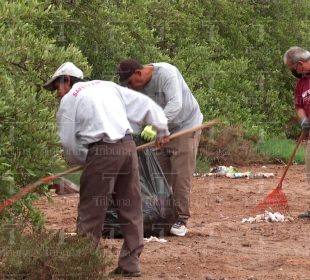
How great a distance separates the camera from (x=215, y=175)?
15250mm

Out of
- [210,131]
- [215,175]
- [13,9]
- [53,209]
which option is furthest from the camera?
[210,131]

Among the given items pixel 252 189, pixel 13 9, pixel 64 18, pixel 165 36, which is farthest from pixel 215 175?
pixel 13 9

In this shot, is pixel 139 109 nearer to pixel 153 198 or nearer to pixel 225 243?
pixel 153 198

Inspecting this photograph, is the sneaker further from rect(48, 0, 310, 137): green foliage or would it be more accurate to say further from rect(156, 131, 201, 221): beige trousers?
rect(48, 0, 310, 137): green foliage

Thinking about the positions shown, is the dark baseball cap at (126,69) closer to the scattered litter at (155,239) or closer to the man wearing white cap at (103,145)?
the man wearing white cap at (103,145)

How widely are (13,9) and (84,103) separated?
3.96 feet

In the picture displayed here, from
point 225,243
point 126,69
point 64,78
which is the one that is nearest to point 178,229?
point 225,243

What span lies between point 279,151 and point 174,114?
345 inches

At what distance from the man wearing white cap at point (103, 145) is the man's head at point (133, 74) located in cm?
130

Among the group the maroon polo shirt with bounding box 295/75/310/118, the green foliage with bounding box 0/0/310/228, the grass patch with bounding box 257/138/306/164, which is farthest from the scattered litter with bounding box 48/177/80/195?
the grass patch with bounding box 257/138/306/164

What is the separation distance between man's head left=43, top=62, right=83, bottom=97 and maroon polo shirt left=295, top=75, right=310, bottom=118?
3.95m

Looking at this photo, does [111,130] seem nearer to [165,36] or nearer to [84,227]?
[84,227]

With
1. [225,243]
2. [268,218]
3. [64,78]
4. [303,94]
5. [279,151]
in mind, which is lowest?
[279,151]

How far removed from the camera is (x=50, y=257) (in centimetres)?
631
